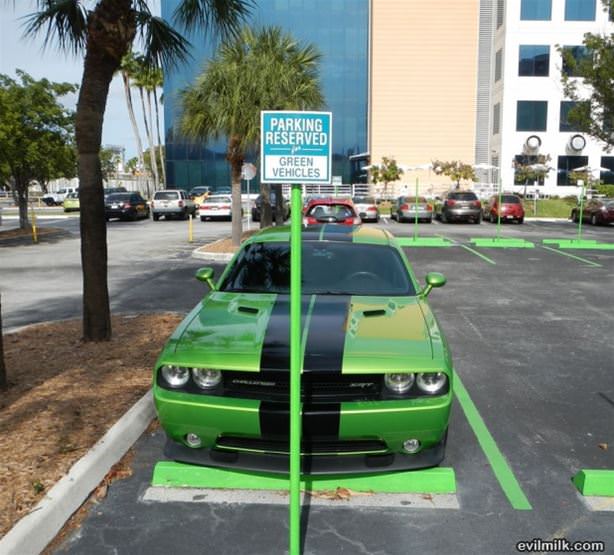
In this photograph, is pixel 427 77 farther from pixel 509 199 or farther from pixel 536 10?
pixel 509 199

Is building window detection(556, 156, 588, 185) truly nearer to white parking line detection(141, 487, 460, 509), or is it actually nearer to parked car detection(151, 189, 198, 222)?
parked car detection(151, 189, 198, 222)

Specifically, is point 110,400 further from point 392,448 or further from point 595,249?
point 595,249

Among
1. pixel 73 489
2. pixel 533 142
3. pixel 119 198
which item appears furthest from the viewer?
pixel 533 142

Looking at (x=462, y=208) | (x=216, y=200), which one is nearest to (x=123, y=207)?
(x=216, y=200)

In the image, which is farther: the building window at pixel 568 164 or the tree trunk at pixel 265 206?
the building window at pixel 568 164

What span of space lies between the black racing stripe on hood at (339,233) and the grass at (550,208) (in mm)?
33231

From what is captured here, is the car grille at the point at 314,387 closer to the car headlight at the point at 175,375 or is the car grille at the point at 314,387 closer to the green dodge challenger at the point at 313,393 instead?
the green dodge challenger at the point at 313,393

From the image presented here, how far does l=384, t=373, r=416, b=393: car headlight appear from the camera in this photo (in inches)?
148

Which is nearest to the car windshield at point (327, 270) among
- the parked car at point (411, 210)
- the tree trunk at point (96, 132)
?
the tree trunk at point (96, 132)

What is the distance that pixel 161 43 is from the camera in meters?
8.06

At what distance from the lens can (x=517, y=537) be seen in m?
3.51

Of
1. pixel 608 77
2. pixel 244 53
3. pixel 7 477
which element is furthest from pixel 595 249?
pixel 7 477

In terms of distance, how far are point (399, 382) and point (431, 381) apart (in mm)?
206

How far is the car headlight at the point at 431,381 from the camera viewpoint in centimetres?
381
